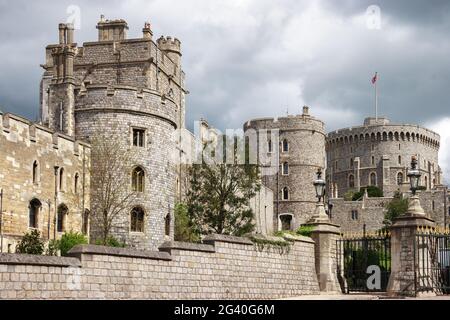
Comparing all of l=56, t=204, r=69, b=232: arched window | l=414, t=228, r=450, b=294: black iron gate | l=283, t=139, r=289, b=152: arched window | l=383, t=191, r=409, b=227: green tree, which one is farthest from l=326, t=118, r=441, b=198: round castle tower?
l=414, t=228, r=450, b=294: black iron gate

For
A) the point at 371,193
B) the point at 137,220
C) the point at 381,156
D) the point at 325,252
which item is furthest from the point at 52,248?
the point at 381,156

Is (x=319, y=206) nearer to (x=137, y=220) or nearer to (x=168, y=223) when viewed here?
(x=137, y=220)

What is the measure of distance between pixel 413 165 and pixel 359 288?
227 inches

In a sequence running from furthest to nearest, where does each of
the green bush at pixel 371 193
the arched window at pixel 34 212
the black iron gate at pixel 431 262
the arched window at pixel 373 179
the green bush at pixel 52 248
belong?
the arched window at pixel 373 179
the green bush at pixel 371 193
the arched window at pixel 34 212
the green bush at pixel 52 248
the black iron gate at pixel 431 262

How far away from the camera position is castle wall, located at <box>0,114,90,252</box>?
31.5 m

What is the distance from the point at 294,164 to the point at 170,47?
28362 mm

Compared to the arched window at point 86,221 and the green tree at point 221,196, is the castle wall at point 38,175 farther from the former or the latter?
the green tree at point 221,196

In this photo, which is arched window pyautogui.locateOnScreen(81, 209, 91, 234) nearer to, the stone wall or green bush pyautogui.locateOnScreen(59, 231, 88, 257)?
green bush pyautogui.locateOnScreen(59, 231, 88, 257)

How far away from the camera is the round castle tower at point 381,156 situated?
117875 millimetres

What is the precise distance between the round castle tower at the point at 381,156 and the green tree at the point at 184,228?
74945 mm

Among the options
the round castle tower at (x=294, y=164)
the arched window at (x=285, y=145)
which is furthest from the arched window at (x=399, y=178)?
the arched window at (x=285, y=145)

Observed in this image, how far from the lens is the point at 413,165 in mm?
25078

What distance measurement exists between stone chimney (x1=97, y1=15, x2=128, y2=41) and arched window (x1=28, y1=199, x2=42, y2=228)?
18.4 m
